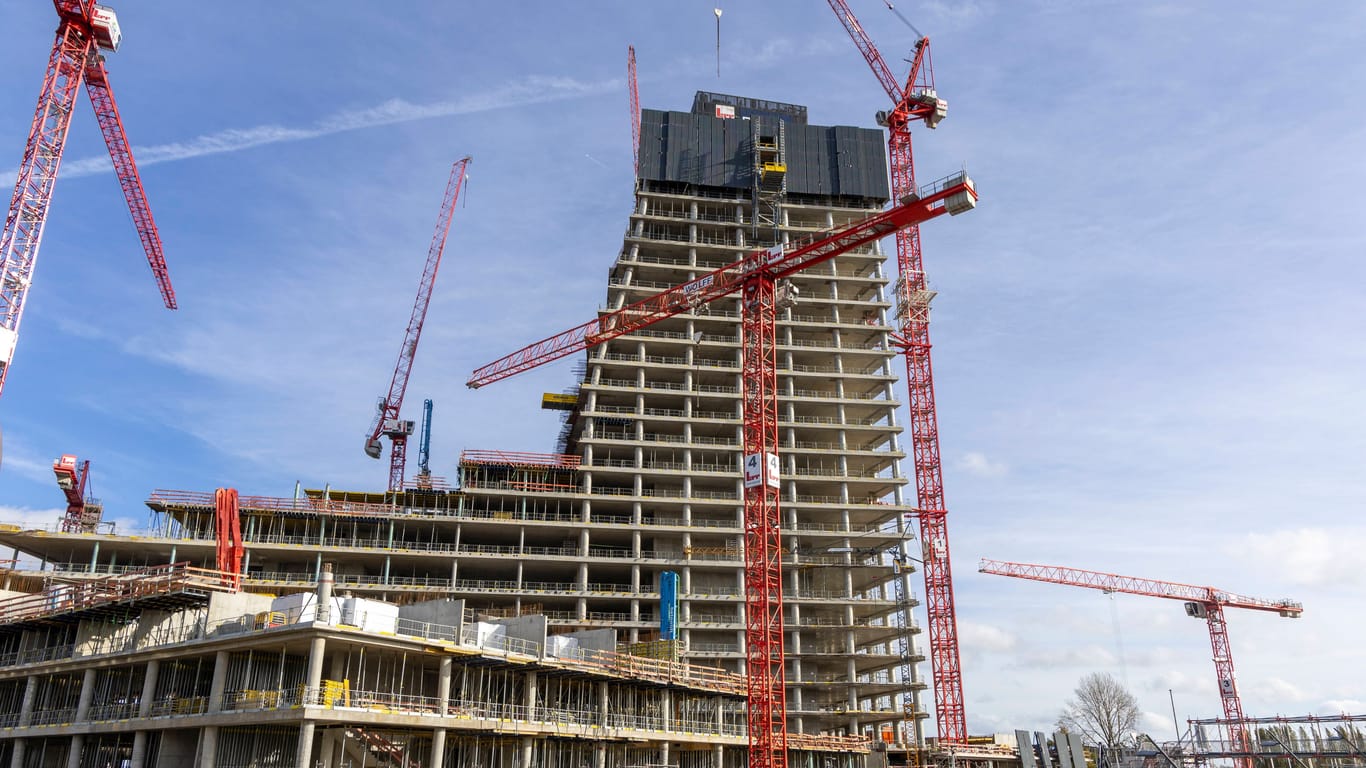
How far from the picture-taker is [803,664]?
11206 cm

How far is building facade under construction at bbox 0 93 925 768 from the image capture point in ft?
337

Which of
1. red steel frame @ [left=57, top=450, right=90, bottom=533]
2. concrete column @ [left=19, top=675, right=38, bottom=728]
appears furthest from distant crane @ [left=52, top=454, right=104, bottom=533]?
concrete column @ [left=19, top=675, right=38, bottom=728]

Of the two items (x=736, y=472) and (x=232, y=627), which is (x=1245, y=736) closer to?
(x=736, y=472)

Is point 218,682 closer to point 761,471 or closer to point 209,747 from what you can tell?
point 209,747

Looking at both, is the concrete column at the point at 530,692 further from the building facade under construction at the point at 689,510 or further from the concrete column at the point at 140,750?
the concrete column at the point at 140,750

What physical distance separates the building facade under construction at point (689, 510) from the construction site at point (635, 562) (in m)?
0.44

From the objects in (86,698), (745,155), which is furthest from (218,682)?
(745,155)

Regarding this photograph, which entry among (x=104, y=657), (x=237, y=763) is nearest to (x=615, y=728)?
(x=237, y=763)

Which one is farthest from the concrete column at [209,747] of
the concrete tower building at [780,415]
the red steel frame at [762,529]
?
the concrete tower building at [780,415]

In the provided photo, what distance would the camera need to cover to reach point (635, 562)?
361ft

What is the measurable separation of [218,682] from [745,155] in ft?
330

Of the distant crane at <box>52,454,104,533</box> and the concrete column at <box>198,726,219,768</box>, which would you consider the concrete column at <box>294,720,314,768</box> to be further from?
the distant crane at <box>52,454,104,533</box>

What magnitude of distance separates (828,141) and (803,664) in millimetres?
70323

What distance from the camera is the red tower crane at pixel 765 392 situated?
7581 centimetres
